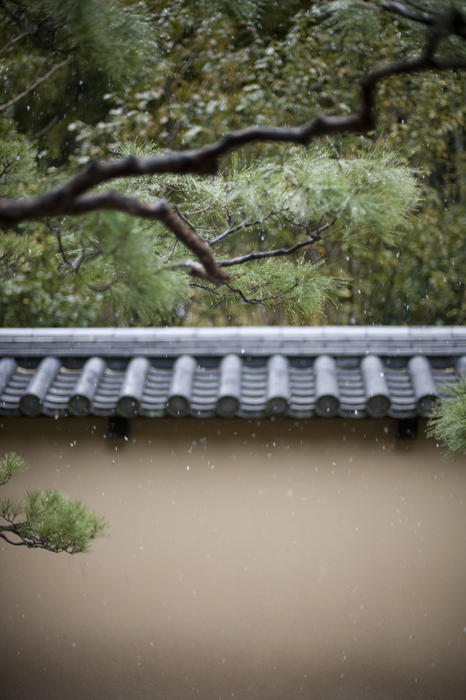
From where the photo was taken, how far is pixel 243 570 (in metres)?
3.15

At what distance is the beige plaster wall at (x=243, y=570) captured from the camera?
122 inches

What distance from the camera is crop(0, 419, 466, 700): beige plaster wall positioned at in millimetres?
3102

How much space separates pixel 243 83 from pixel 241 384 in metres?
3.92

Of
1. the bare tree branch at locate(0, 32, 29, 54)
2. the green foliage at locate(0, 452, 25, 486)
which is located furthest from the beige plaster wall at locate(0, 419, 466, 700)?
the bare tree branch at locate(0, 32, 29, 54)

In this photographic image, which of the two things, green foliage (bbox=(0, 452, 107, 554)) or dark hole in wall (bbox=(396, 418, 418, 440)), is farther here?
dark hole in wall (bbox=(396, 418, 418, 440))

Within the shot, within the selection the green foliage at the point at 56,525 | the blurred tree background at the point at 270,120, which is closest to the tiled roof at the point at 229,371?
the green foliage at the point at 56,525

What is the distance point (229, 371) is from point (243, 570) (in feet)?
3.03

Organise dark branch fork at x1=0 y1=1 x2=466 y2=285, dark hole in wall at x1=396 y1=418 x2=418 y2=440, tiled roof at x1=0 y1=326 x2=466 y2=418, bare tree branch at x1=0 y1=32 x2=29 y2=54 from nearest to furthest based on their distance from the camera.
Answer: dark branch fork at x1=0 y1=1 x2=466 y2=285, bare tree branch at x1=0 y1=32 x2=29 y2=54, tiled roof at x1=0 y1=326 x2=466 y2=418, dark hole in wall at x1=396 y1=418 x2=418 y2=440

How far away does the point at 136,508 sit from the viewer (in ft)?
10.5

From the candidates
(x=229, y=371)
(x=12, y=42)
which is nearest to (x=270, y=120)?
(x=229, y=371)

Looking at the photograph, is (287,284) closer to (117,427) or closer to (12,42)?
(12,42)

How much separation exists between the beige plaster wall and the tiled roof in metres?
0.28

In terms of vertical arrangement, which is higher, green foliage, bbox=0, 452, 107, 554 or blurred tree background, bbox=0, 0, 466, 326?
green foliage, bbox=0, 452, 107, 554

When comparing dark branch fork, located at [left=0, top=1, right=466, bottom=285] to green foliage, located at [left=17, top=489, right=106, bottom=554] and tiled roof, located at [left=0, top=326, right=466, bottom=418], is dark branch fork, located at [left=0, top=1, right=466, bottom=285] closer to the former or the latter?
green foliage, located at [left=17, top=489, right=106, bottom=554]
